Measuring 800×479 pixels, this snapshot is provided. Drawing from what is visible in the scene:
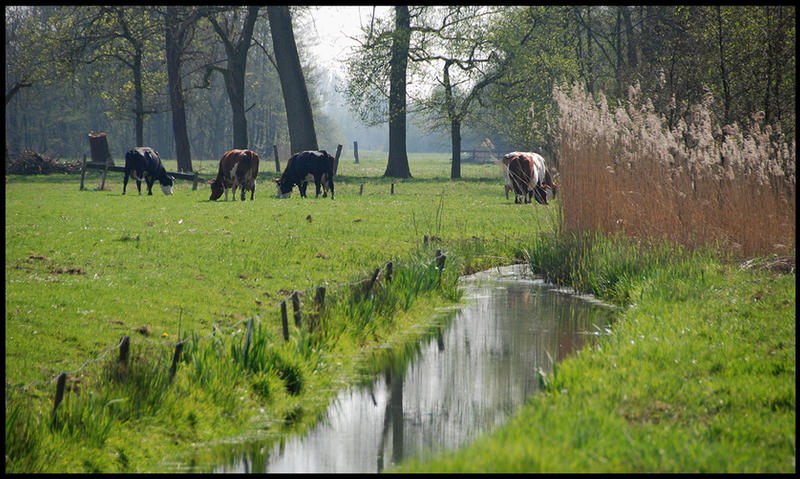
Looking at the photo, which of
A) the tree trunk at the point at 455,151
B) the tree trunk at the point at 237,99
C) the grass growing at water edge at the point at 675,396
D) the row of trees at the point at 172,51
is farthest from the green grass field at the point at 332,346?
the tree trunk at the point at 455,151

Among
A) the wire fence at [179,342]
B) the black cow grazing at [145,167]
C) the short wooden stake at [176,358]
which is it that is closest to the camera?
the wire fence at [179,342]

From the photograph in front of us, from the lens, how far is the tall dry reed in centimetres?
1185

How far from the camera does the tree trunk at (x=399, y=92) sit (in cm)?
3956

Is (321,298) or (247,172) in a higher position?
(247,172)

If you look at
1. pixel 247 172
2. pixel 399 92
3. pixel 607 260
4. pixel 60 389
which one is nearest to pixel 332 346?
pixel 60 389

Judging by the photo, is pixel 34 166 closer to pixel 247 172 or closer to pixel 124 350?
pixel 247 172

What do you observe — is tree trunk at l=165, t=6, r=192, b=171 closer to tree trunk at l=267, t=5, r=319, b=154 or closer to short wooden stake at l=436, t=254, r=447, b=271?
tree trunk at l=267, t=5, r=319, b=154

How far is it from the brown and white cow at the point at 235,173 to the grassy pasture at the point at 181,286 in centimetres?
358

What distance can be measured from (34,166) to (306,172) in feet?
59.9

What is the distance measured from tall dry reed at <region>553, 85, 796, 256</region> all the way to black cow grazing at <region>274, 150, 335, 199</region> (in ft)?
53.7

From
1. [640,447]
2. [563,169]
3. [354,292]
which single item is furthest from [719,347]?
[563,169]

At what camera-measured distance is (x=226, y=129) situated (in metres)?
96.2

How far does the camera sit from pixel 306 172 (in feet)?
95.8

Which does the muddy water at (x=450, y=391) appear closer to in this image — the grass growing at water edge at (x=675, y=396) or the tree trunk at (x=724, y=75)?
the grass growing at water edge at (x=675, y=396)
